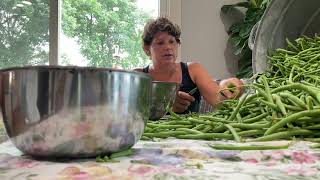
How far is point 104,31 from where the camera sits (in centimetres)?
255

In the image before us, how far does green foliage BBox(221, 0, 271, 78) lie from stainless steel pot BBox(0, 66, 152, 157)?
6.22 feet

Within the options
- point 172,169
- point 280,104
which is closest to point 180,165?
point 172,169

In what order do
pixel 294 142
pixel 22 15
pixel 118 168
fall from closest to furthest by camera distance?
pixel 118 168 < pixel 294 142 < pixel 22 15

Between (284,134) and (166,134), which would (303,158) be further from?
(166,134)

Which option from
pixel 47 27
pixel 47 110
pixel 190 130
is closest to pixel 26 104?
pixel 47 110

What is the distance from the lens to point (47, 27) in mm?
2418

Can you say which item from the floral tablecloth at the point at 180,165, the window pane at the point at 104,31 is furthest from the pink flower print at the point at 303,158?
the window pane at the point at 104,31

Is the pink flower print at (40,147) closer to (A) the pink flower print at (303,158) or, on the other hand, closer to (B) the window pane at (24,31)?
(A) the pink flower print at (303,158)

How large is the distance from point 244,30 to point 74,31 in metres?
1.01

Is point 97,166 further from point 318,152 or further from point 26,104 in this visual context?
point 318,152

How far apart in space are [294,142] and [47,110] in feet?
0.97

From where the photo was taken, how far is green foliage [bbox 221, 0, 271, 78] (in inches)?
89.8

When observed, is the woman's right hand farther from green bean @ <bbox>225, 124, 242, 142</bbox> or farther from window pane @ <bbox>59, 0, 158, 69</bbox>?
window pane @ <bbox>59, 0, 158, 69</bbox>

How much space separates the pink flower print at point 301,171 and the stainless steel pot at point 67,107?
165 mm
